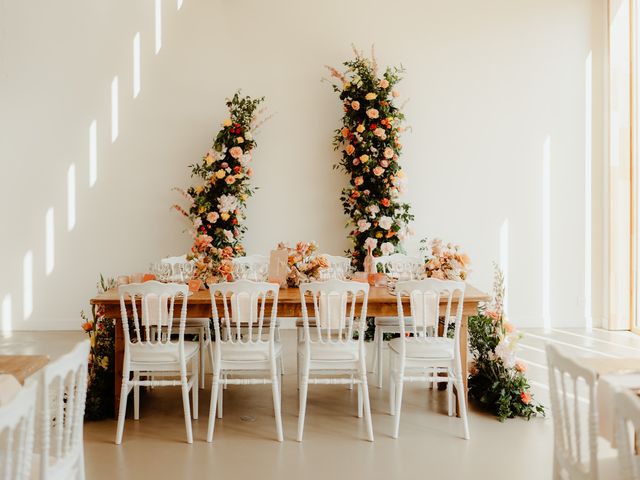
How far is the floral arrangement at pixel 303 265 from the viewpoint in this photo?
4.50 meters

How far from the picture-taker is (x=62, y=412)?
2.10 metres

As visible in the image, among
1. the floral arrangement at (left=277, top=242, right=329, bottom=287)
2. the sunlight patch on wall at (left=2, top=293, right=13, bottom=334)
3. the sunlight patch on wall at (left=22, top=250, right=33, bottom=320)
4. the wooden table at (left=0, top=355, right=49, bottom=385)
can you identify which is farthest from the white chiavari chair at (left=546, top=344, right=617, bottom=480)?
the sunlight patch on wall at (left=2, top=293, right=13, bottom=334)

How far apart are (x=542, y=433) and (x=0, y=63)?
6.81 meters

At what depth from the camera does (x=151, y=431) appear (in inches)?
156

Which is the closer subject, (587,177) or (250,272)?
(250,272)

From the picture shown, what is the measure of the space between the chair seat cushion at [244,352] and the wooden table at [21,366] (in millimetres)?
1245

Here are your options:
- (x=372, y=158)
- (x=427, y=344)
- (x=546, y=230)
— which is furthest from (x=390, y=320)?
(x=546, y=230)

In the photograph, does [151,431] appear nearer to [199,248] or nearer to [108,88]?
[199,248]

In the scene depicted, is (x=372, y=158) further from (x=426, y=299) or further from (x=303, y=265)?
(x=426, y=299)

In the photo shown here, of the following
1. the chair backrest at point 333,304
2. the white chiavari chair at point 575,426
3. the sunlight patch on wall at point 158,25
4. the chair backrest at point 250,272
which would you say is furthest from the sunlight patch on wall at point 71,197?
the white chiavari chair at point 575,426

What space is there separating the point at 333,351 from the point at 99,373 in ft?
5.37

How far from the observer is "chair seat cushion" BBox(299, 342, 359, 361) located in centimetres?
383

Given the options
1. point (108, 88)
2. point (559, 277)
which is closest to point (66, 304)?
point (108, 88)

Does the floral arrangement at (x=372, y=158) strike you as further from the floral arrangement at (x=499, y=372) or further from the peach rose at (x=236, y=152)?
the floral arrangement at (x=499, y=372)
